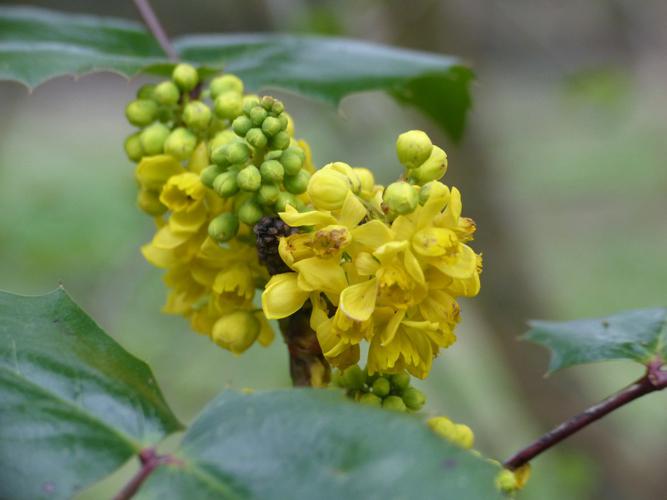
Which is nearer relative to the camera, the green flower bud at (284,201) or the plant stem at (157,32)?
the green flower bud at (284,201)

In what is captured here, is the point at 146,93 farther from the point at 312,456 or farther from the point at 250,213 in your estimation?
the point at 312,456

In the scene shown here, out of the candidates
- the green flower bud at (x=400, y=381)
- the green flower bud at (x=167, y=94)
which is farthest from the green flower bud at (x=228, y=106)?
the green flower bud at (x=400, y=381)

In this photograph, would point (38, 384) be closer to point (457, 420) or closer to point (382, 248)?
point (382, 248)

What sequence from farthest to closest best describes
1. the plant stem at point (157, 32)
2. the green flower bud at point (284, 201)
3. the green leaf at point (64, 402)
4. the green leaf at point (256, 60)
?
the plant stem at point (157, 32), the green leaf at point (256, 60), the green flower bud at point (284, 201), the green leaf at point (64, 402)

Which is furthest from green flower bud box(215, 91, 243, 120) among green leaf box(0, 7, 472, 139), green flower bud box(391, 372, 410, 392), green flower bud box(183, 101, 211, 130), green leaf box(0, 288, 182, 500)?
green flower bud box(391, 372, 410, 392)

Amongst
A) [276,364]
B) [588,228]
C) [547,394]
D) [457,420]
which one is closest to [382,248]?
[547,394]

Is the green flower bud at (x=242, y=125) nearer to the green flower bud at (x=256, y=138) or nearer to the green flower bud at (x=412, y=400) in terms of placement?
the green flower bud at (x=256, y=138)

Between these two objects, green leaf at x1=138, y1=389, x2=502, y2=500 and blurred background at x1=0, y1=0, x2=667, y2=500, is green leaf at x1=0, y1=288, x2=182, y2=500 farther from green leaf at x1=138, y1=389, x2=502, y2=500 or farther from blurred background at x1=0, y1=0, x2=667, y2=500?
blurred background at x1=0, y1=0, x2=667, y2=500
